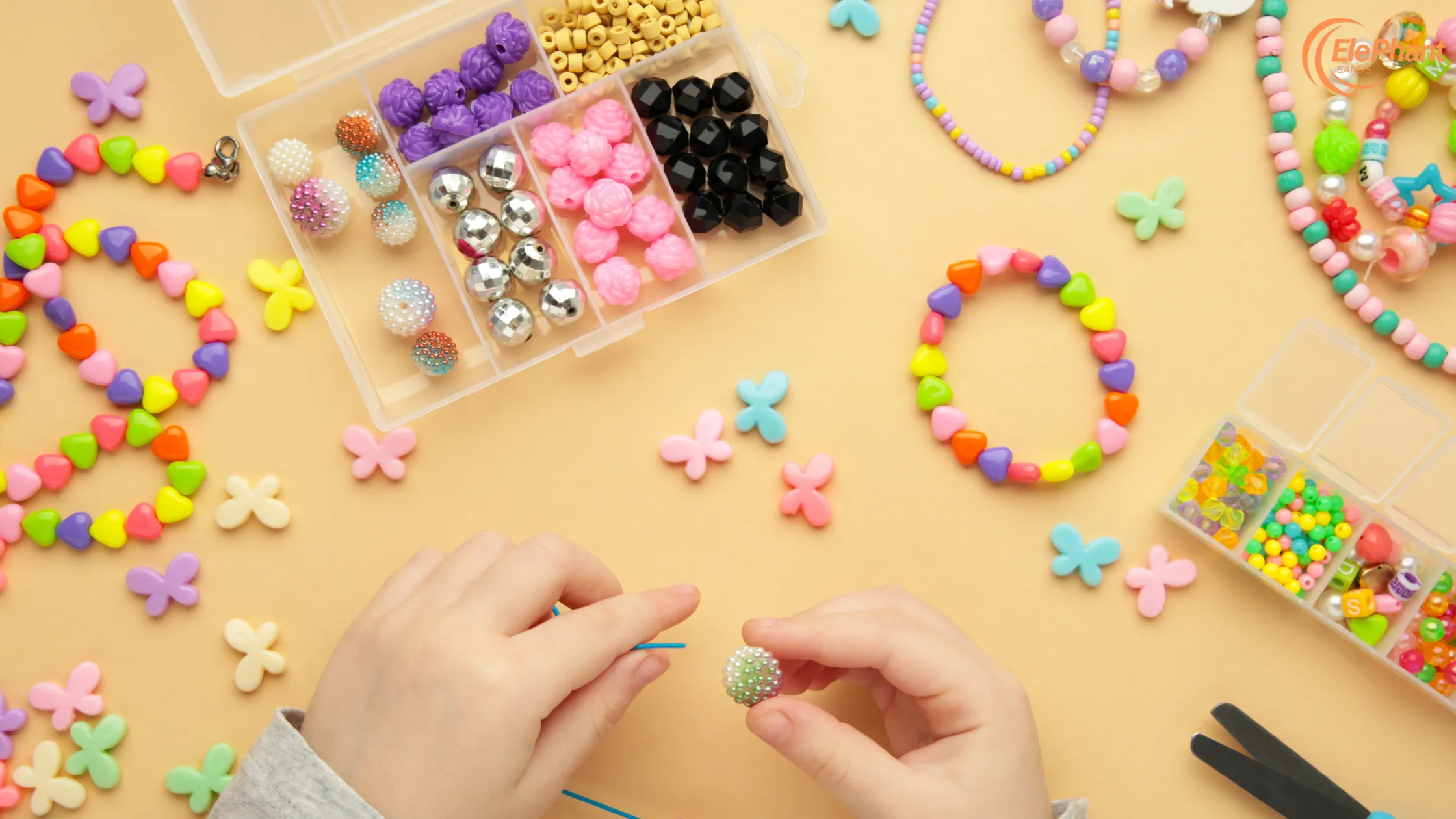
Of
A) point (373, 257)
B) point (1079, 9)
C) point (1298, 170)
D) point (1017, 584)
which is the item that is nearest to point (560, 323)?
point (373, 257)

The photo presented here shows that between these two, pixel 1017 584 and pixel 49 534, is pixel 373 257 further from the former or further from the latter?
pixel 1017 584

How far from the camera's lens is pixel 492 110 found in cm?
139

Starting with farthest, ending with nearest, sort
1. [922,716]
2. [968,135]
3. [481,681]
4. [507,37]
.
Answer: [968,135], [507,37], [922,716], [481,681]

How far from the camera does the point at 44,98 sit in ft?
4.76

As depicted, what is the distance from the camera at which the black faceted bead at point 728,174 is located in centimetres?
138

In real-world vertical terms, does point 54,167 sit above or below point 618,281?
above

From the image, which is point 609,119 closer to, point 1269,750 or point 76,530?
point 76,530

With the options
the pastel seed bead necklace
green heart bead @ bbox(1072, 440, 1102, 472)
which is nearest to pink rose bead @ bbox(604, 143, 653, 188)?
the pastel seed bead necklace

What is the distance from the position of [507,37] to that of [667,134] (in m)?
0.26

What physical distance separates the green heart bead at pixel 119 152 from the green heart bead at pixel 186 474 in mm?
440

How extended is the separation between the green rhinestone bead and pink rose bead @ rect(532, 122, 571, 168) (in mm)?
1200

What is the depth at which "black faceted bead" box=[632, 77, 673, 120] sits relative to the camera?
54.5 inches

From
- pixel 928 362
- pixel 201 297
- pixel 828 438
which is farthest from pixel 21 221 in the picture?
pixel 928 362

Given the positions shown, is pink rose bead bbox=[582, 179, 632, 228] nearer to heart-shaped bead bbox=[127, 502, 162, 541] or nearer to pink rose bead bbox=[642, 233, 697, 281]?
pink rose bead bbox=[642, 233, 697, 281]
